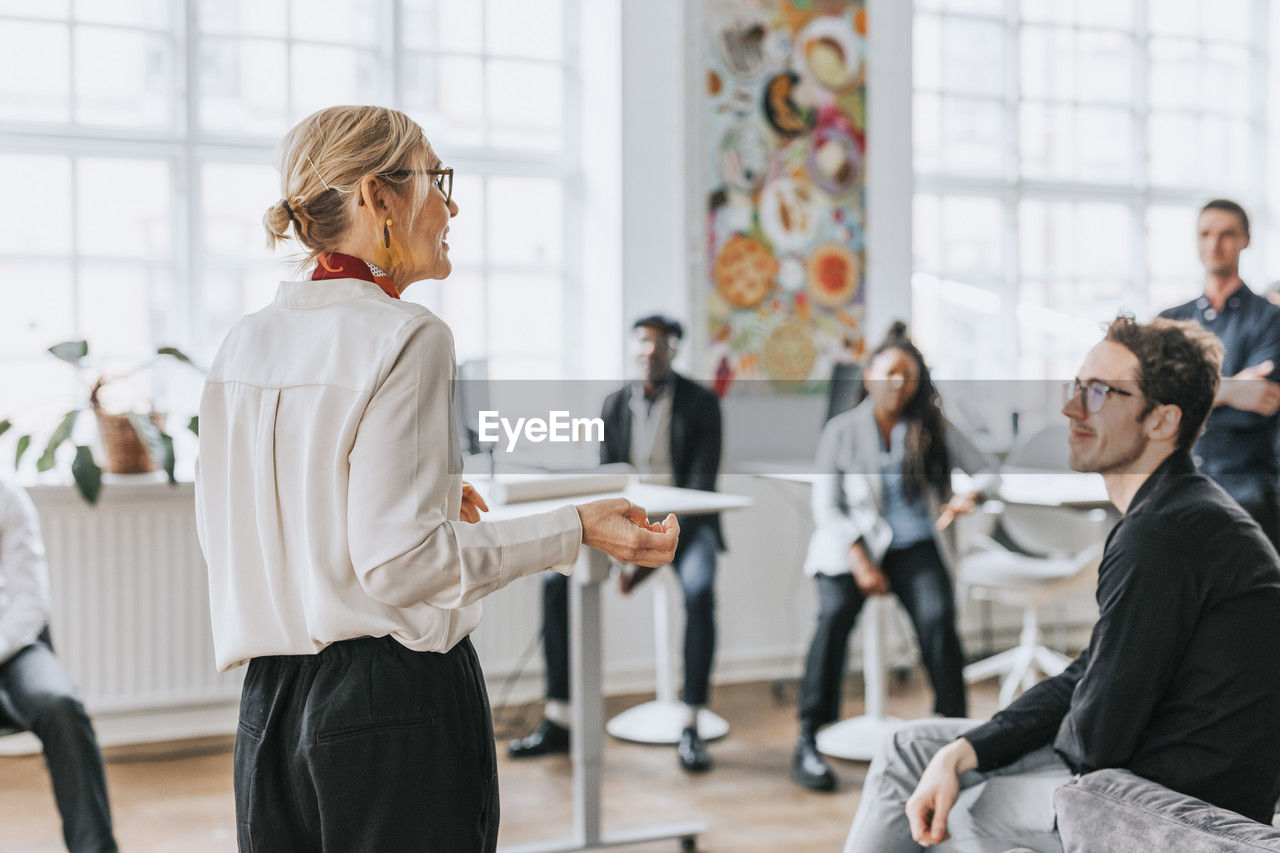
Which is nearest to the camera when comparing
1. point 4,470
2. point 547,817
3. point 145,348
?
point 547,817

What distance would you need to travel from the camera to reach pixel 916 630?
3512mm

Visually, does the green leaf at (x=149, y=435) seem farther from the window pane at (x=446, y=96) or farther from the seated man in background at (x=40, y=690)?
the window pane at (x=446, y=96)

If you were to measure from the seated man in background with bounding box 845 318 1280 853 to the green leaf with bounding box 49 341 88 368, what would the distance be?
9.46 ft

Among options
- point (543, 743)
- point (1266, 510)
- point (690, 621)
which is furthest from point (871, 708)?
Result: point (1266, 510)

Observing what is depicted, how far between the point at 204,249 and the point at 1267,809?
12.2 feet

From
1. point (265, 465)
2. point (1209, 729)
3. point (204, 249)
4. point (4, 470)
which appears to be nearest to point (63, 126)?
point (204, 249)

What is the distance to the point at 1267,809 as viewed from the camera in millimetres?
1547

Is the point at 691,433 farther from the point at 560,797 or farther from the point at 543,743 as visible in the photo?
the point at 560,797

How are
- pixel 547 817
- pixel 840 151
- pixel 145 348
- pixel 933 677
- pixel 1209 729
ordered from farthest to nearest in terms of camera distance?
pixel 840 151
pixel 145 348
pixel 933 677
pixel 547 817
pixel 1209 729

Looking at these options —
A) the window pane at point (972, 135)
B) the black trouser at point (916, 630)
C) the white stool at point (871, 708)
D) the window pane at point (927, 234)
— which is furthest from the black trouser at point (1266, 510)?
the window pane at point (972, 135)

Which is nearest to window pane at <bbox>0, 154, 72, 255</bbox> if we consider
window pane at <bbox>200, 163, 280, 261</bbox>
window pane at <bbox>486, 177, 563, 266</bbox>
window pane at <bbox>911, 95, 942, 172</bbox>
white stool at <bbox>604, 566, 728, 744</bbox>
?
window pane at <bbox>200, 163, 280, 261</bbox>

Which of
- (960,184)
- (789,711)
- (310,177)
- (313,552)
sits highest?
(960,184)

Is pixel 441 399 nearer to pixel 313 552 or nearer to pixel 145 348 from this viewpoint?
pixel 313 552

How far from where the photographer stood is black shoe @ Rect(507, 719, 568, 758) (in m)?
3.66
